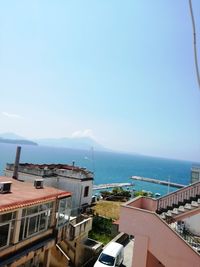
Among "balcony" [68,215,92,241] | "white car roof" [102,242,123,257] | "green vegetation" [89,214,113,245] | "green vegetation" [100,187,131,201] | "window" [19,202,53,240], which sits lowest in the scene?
"green vegetation" [89,214,113,245]

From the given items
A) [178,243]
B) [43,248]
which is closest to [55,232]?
[43,248]

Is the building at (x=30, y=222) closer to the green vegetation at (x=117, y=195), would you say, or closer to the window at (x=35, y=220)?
the window at (x=35, y=220)

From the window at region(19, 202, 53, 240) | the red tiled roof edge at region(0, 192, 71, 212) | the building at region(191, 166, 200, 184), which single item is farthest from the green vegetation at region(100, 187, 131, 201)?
the window at region(19, 202, 53, 240)

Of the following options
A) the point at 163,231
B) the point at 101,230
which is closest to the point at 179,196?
the point at 163,231

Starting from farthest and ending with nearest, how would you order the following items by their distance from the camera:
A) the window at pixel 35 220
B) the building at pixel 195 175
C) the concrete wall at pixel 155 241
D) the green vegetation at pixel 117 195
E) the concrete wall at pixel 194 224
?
the green vegetation at pixel 117 195, the building at pixel 195 175, the concrete wall at pixel 194 224, the window at pixel 35 220, the concrete wall at pixel 155 241

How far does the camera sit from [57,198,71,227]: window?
58.2ft

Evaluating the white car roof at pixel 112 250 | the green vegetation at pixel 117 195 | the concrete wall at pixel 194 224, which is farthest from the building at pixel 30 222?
the green vegetation at pixel 117 195

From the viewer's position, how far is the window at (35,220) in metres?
14.5

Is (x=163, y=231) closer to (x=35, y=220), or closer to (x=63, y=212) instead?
(x=35, y=220)

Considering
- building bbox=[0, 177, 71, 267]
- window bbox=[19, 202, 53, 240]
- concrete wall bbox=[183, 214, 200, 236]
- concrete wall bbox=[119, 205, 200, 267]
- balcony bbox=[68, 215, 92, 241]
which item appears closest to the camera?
concrete wall bbox=[119, 205, 200, 267]

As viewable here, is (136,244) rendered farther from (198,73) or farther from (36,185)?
(198,73)

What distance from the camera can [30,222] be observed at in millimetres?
15188

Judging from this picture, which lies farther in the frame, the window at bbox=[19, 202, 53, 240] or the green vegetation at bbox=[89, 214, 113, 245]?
the green vegetation at bbox=[89, 214, 113, 245]

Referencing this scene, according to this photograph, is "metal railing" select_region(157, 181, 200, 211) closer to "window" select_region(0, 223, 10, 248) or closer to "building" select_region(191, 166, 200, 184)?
"window" select_region(0, 223, 10, 248)
